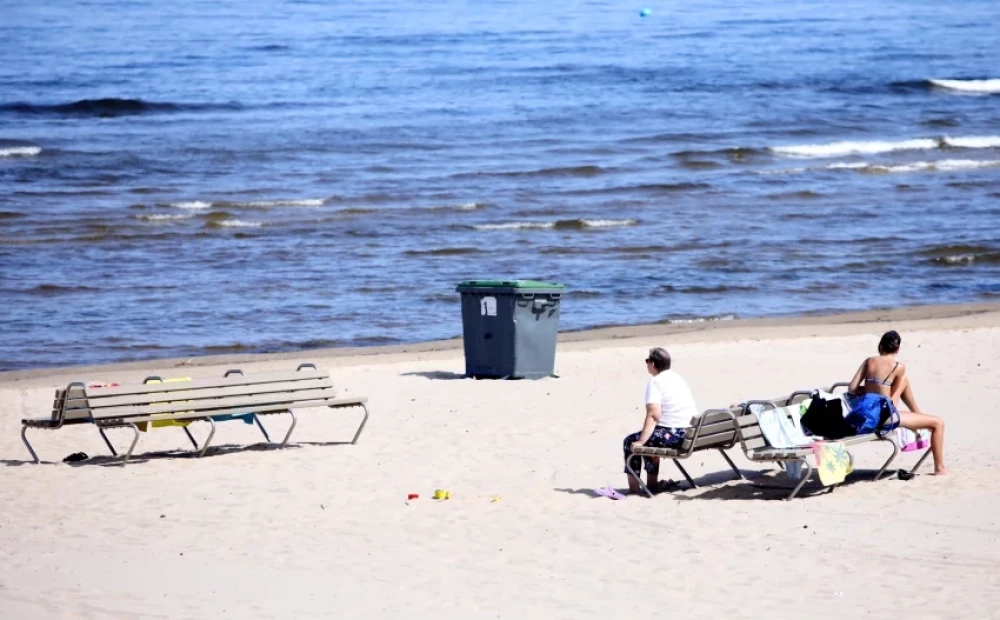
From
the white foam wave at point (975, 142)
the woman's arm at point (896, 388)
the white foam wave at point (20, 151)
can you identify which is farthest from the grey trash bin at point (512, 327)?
the white foam wave at point (975, 142)

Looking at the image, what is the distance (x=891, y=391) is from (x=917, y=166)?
24.0 metres

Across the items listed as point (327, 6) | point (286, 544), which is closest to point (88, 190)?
point (286, 544)

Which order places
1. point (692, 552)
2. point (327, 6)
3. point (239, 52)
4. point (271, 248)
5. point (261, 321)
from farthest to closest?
point (327, 6) → point (239, 52) → point (271, 248) → point (261, 321) → point (692, 552)

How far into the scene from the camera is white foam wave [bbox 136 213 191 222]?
2539cm

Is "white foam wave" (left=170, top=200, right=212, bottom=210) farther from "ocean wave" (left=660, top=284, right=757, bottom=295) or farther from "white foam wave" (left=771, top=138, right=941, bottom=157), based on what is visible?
"white foam wave" (left=771, top=138, right=941, bottom=157)

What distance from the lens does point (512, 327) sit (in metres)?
12.2

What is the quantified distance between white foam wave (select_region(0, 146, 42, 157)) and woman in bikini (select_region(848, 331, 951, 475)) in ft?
91.6

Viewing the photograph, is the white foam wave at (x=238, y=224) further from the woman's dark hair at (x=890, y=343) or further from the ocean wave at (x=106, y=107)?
the woman's dark hair at (x=890, y=343)

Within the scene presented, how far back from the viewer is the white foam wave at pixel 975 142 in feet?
113

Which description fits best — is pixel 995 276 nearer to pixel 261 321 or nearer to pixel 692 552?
pixel 261 321

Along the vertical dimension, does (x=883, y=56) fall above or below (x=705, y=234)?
above

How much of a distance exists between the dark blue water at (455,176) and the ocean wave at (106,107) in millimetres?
135

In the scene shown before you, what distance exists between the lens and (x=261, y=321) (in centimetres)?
1670

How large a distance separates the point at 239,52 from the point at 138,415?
45462 mm
